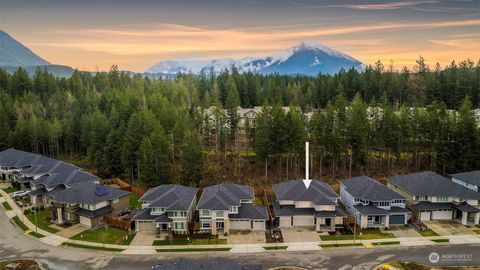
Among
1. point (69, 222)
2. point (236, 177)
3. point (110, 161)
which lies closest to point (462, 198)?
point (236, 177)

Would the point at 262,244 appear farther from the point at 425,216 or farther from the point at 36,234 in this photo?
the point at 36,234

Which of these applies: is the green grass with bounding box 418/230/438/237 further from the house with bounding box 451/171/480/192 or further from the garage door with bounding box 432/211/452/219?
the house with bounding box 451/171/480/192

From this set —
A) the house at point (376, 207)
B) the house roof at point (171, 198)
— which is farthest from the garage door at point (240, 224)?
the house at point (376, 207)

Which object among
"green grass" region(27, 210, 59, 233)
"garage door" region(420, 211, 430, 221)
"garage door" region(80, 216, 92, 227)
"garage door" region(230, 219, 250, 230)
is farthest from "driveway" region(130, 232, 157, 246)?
"garage door" region(420, 211, 430, 221)

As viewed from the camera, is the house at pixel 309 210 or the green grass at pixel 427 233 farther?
the house at pixel 309 210

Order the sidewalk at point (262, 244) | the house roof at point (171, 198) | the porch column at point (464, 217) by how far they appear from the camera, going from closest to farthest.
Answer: the sidewalk at point (262, 244) → the house roof at point (171, 198) → the porch column at point (464, 217)

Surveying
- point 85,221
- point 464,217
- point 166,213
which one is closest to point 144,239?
point 166,213

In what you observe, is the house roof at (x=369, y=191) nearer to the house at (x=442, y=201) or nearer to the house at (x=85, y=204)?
the house at (x=442, y=201)
